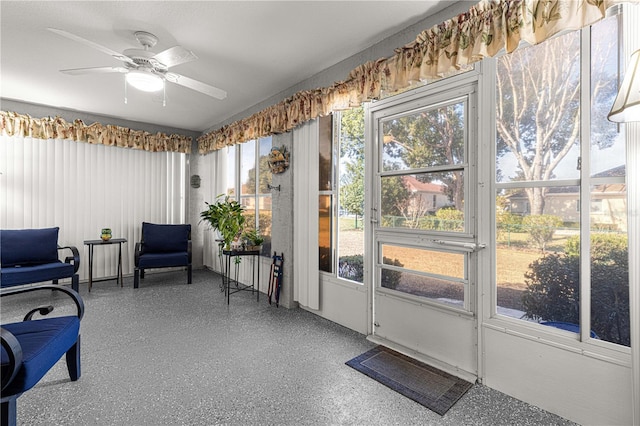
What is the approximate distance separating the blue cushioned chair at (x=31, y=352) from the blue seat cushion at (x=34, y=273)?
6.54ft

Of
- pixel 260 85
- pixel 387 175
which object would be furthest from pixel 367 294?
pixel 260 85

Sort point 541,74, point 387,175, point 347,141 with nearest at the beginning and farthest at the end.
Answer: point 541,74, point 387,175, point 347,141

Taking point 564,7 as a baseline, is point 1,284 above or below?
below

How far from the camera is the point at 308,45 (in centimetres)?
270

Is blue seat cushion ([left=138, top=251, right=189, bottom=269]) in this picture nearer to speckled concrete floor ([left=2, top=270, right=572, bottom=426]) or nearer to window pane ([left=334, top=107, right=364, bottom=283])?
speckled concrete floor ([left=2, top=270, right=572, bottom=426])

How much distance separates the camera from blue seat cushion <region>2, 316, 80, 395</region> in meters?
1.43

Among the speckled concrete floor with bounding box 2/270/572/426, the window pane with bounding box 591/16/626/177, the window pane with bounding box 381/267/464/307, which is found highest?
the window pane with bounding box 591/16/626/177

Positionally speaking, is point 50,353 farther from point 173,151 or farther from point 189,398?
point 173,151

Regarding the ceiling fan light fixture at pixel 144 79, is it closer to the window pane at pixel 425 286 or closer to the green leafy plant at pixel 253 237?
the green leafy plant at pixel 253 237

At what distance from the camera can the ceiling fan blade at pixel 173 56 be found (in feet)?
7.08

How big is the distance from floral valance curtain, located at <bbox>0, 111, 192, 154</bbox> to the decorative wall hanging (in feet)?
8.50

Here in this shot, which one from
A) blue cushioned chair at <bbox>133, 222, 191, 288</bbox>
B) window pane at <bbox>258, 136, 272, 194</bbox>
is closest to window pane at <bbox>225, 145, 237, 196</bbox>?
window pane at <bbox>258, 136, 272, 194</bbox>

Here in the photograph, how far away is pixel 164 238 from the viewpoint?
15.8ft

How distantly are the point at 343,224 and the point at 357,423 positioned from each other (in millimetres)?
1813
